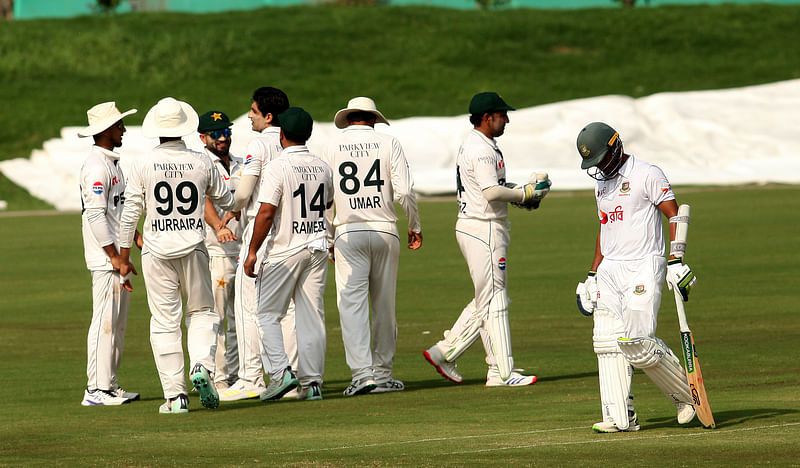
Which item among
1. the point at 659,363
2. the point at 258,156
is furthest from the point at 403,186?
the point at 659,363

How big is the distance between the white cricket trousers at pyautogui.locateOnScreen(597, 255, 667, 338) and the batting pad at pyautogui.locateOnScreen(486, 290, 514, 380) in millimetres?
2481

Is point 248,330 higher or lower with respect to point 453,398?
higher

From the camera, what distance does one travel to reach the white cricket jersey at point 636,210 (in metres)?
8.27

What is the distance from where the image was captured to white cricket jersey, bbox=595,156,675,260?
8.27 metres

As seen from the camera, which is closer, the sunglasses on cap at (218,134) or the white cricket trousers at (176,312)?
the white cricket trousers at (176,312)

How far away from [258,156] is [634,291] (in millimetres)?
3918

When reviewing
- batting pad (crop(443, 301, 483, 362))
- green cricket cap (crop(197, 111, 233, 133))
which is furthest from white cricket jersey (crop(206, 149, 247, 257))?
batting pad (crop(443, 301, 483, 362))

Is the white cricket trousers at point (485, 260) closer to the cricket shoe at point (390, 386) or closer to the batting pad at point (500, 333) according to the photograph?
the batting pad at point (500, 333)

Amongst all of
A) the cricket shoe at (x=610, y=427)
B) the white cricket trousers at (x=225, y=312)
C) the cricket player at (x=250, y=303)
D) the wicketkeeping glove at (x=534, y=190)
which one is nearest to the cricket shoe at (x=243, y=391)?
the cricket player at (x=250, y=303)

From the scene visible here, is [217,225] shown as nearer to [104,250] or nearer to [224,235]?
[224,235]

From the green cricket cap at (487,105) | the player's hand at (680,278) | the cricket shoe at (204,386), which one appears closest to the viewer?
the player's hand at (680,278)

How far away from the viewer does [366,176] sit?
10.8 metres

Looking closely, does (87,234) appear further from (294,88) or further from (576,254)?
(294,88)

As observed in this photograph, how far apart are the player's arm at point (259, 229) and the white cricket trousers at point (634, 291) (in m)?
2.94
